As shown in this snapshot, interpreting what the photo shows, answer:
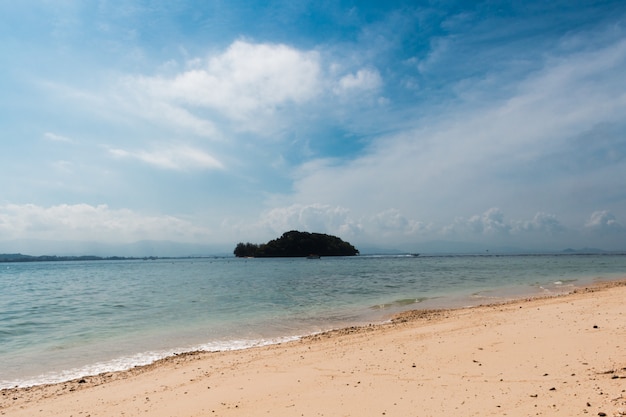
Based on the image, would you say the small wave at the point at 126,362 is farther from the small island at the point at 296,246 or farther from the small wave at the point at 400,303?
the small island at the point at 296,246

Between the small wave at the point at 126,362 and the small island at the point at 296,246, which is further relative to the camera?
the small island at the point at 296,246

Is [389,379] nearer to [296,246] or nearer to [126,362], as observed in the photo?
[126,362]

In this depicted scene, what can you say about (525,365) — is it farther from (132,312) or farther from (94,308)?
(94,308)

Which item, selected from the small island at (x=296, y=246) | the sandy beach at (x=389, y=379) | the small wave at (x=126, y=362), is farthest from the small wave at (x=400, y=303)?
the small island at (x=296, y=246)

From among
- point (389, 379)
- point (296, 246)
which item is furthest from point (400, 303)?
point (296, 246)

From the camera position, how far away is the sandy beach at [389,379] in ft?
19.8

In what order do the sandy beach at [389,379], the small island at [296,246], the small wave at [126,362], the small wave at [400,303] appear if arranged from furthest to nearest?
the small island at [296,246], the small wave at [400,303], the small wave at [126,362], the sandy beach at [389,379]

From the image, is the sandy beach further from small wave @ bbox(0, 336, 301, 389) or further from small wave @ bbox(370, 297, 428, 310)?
small wave @ bbox(370, 297, 428, 310)

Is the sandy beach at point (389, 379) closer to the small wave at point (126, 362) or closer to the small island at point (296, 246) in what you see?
the small wave at point (126, 362)

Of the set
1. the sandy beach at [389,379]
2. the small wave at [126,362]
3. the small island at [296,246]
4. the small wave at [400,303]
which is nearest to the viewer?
the sandy beach at [389,379]

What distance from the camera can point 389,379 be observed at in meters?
7.57

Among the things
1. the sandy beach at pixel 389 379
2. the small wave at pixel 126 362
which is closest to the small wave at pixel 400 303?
the small wave at pixel 126 362

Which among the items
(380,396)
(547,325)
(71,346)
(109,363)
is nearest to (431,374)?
(380,396)

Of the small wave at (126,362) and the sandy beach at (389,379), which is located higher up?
the sandy beach at (389,379)
